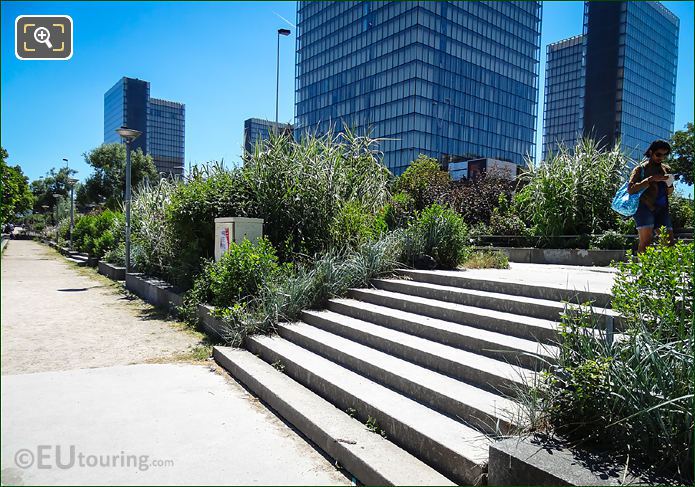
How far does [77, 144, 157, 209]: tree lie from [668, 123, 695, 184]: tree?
36731mm

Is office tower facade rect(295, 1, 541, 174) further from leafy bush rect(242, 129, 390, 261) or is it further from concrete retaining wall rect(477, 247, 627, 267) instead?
leafy bush rect(242, 129, 390, 261)

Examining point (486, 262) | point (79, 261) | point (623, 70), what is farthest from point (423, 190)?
point (623, 70)

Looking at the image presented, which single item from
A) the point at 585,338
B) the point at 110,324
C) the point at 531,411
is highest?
the point at 585,338

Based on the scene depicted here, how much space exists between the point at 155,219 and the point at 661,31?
72.7 m

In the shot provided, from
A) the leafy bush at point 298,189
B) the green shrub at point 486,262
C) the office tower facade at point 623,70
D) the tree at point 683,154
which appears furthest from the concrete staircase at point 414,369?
the office tower facade at point 623,70

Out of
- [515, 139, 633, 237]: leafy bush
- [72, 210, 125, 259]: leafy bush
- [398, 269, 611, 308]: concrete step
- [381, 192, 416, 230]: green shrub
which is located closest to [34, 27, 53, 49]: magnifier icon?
[398, 269, 611, 308]: concrete step

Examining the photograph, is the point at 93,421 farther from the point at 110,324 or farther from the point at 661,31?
the point at 661,31

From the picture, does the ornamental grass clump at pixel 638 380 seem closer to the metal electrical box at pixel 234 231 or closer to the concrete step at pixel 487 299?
the concrete step at pixel 487 299

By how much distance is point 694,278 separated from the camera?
2.76 m

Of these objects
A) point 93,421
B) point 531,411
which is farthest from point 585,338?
point 93,421

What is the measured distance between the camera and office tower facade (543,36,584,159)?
80375 millimetres

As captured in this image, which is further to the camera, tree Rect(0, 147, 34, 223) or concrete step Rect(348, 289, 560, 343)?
concrete step Rect(348, 289, 560, 343)

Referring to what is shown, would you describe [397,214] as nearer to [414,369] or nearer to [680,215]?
[680,215]

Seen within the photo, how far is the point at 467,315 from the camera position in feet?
16.8
